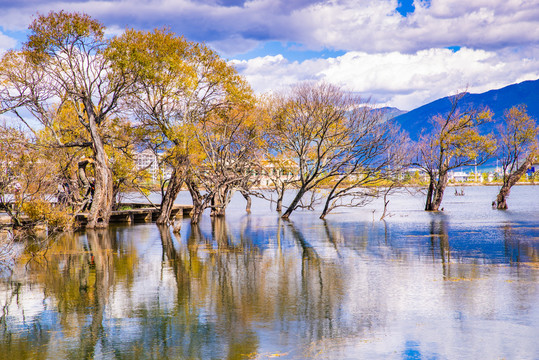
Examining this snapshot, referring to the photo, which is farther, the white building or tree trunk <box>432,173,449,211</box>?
tree trunk <box>432,173,449,211</box>

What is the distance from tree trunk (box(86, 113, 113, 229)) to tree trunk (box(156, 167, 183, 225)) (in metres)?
4.89

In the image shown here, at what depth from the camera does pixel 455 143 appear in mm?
60844

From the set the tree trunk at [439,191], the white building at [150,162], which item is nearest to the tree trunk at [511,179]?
the tree trunk at [439,191]

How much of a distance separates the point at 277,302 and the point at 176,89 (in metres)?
31.7

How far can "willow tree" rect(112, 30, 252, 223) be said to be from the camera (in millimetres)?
40219

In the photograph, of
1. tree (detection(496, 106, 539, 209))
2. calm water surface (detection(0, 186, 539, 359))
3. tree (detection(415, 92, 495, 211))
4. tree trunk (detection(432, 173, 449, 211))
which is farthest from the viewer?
tree (detection(496, 106, 539, 209))

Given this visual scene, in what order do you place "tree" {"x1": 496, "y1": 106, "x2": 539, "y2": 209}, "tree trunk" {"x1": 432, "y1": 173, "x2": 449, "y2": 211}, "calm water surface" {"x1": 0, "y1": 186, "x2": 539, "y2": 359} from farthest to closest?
"tree" {"x1": 496, "y1": 106, "x2": 539, "y2": 209} → "tree trunk" {"x1": 432, "y1": 173, "x2": 449, "y2": 211} → "calm water surface" {"x1": 0, "y1": 186, "x2": 539, "y2": 359}

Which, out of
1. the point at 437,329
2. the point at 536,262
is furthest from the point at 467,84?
the point at 437,329

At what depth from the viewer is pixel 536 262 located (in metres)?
22.0

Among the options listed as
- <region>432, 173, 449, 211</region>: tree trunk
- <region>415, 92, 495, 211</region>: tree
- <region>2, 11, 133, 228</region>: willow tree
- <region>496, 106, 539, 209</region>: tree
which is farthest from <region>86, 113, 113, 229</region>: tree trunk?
<region>496, 106, 539, 209</region>: tree

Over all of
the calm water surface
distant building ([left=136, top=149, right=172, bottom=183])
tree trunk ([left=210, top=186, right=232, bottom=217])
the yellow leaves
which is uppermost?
the yellow leaves

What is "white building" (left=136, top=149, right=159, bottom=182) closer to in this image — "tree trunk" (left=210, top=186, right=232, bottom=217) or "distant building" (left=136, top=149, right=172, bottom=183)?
"distant building" (left=136, top=149, right=172, bottom=183)

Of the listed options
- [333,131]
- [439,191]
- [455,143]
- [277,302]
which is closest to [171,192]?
[333,131]

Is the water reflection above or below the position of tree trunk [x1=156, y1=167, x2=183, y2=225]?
below
